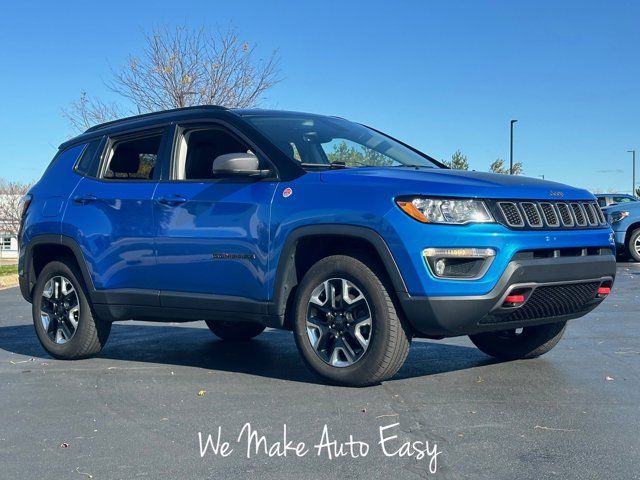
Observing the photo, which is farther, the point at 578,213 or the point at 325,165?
the point at 325,165

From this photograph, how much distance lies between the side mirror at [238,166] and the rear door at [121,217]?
97 centimetres

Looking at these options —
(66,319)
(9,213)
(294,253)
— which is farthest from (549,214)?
(9,213)

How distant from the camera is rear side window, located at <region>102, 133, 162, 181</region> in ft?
22.9

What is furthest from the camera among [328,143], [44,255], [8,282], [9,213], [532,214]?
[9,213]

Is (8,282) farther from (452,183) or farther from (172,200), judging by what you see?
(452,183)

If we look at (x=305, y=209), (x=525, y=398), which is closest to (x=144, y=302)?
(x=305, y=209)

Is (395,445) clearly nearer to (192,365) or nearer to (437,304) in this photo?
(437,304)

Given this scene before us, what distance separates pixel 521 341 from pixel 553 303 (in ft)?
3.69

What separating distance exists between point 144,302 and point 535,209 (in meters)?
3.04

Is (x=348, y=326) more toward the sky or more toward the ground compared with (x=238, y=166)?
more toward the ground

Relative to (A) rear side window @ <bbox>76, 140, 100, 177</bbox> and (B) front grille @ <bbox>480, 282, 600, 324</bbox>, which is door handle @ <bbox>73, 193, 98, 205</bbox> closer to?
(A) rear side window @ <bbox>76, 140, 100, 177</bbox>

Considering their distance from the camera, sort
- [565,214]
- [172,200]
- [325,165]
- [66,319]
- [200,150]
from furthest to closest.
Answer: [66,319], [200,150], [172,200], [325,165], [565,214]

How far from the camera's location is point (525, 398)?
5082 mm

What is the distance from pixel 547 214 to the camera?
5.32 m
